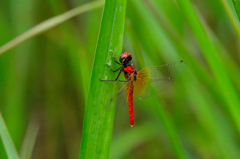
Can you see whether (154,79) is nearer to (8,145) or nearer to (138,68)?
(138,68)

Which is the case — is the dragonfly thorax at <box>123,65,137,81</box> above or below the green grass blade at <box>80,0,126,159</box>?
above

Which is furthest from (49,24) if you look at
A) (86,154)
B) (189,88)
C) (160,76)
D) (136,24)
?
(189,88)

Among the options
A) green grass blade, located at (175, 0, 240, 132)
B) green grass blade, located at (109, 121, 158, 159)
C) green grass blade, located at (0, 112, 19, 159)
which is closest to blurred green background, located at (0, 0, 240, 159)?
green grass blade, located at (109, 121, 158, 159)

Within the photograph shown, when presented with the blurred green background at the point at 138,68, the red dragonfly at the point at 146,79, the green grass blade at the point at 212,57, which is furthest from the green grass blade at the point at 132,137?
the green grass blade at the point at 212,57

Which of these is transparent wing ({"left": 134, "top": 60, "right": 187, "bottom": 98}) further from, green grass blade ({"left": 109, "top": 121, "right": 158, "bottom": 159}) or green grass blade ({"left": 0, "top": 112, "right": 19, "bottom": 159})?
green grass blade ({"left": 0, "top": 112, "right": 19, "bottom": 159})

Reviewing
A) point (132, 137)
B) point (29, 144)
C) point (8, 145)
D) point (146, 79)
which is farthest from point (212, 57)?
point (29, 144)

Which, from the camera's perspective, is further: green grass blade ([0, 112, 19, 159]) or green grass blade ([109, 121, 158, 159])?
green grass blade ([109, 121, 158, 159])

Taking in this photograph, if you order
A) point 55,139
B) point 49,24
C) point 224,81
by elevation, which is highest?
point 49,24

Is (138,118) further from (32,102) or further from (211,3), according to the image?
(211,3)
